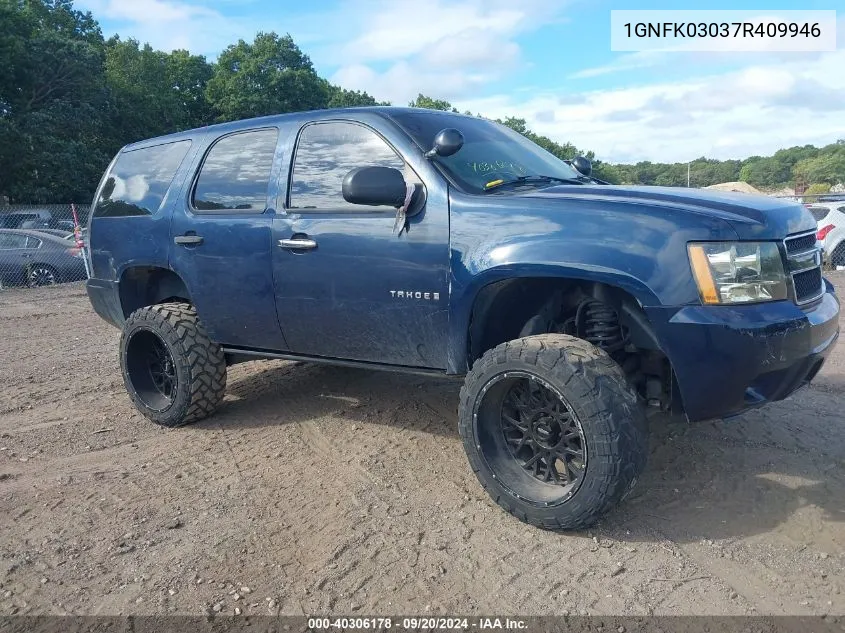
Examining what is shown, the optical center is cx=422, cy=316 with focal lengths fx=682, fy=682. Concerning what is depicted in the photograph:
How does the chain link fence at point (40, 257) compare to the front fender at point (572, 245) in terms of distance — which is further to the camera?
the chain link fence at point (40, 257)

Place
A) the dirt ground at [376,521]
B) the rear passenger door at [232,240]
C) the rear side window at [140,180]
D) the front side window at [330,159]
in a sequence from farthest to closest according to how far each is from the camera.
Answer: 1. the rear side window at [140,180]
2. the rear passenger door at [232,240]
3. the front side window at [330,159]
4. the dirt ground at [376,521]

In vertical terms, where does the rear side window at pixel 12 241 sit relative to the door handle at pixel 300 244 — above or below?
below

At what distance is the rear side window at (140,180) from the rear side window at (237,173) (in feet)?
1.11

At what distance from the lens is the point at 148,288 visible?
5.11 meters

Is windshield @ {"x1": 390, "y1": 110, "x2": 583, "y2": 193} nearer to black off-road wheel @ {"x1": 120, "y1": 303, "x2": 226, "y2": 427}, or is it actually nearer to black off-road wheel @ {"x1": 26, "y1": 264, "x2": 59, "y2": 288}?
black off-road wheel @ {"x1": 120, "y1": 303, "x2": 226, "y2": 427}

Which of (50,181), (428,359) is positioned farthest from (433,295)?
(50,181)

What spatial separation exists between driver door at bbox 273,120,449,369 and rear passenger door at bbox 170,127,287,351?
0.16 meters

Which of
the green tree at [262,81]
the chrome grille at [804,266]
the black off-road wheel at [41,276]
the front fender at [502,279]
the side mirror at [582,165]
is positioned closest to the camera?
the front fender at [502,279]

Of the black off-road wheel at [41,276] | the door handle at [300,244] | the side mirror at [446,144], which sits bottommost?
the black off-road wheel at [41,276]

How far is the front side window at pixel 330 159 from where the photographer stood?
3768 mm

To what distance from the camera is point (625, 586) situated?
270cm

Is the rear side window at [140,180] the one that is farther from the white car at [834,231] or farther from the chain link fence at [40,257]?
the white car at [834,231]

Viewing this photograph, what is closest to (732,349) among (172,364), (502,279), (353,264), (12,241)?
(502,279)

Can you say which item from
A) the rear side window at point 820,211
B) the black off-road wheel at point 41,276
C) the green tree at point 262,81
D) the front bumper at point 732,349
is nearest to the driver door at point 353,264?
the front bumper at point 732,349
